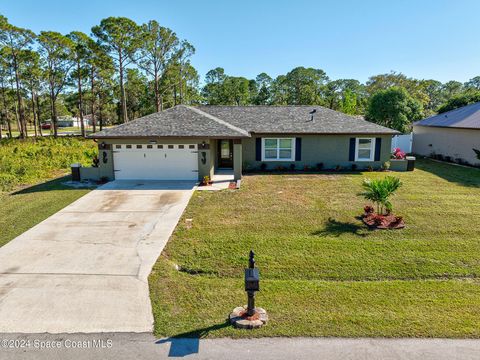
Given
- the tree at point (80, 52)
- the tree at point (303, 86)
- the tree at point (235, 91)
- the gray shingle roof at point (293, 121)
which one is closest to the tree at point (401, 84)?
the tree at point (303, 86)

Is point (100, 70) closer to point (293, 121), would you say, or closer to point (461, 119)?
point (293, 121)

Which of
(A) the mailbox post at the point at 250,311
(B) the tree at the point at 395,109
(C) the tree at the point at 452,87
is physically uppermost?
(C) the tree at the point at 452,87

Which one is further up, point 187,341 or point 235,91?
point 235,91

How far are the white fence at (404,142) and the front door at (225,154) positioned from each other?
46.7 feet

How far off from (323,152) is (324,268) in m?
11.9

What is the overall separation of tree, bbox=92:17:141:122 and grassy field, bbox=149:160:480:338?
88.8 feet

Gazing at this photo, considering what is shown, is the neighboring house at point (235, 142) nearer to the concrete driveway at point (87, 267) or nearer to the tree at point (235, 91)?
the concrete driveway at point (87, 267)

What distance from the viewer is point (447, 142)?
22359 millimetres

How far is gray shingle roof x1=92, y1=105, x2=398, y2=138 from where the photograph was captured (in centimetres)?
1540

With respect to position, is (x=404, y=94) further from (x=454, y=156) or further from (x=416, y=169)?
(x=416, y=169)

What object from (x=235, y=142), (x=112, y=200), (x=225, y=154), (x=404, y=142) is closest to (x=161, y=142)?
(x=235, y=142)

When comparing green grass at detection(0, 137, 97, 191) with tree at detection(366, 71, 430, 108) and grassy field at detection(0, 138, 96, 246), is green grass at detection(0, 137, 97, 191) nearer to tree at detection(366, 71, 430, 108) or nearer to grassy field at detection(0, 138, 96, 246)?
grassy field at detection(0, 138, 96, 246)

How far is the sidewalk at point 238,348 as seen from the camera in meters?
4.77

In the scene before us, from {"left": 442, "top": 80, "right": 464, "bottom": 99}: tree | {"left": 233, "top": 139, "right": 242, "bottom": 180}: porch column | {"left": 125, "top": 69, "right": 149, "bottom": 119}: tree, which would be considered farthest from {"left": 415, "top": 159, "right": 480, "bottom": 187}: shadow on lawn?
{"left": 442, "top": 80, "right": 464, "bottom": 99}: tree
